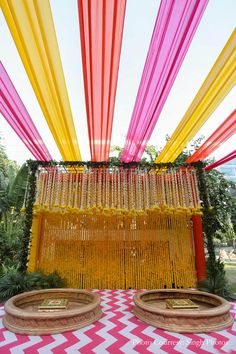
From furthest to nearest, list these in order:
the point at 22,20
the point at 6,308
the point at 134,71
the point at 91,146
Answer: the point at 91,146, the point at 6,308, the point at 134,71, the point at 22,20

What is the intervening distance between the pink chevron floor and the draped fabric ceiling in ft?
10.4

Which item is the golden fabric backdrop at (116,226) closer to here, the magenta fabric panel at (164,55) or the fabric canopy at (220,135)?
the fabric canopy at (220,135)

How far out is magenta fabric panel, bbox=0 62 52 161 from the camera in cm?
299

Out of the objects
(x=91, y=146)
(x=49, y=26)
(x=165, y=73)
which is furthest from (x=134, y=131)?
(x=49, y=26)

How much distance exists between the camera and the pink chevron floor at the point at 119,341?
8.19 ft

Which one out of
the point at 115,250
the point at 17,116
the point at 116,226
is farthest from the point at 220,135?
the point at 115,250

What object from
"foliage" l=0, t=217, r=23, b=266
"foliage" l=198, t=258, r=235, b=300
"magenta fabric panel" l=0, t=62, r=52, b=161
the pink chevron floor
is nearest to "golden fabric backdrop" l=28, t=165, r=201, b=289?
"foliage" l=198, t=258, r=235, b=300

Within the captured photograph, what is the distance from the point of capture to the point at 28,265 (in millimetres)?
5621

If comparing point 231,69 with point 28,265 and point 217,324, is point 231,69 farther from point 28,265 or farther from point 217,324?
point 28,265

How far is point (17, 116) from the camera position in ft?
11.8

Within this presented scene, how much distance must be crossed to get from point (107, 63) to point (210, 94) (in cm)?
159

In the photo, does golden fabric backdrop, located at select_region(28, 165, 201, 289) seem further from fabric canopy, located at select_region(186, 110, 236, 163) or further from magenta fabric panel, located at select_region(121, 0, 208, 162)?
magenta fabric panel, located at select_region(121, 0, 208, 162)

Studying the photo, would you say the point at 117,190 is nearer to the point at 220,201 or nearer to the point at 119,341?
the point at 119,341

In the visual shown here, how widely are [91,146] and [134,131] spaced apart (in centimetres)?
111
